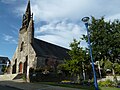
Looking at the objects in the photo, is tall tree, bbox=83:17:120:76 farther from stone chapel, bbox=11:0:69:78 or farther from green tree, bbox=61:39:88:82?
Answer: stone chapel, bbox=11:0:69:78

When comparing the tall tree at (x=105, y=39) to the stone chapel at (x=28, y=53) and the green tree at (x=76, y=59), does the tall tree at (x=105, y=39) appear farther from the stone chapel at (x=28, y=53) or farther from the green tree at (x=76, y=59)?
the stone chapel at (x=28, y=53)

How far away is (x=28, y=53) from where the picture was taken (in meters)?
39.4

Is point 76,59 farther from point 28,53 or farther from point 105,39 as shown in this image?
point 28,53

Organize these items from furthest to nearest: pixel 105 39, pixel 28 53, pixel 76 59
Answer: pixel 28 53, pixel 105 39, pixel 76 59

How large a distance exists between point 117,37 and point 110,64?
5.16 m

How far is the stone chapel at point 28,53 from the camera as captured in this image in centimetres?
3803

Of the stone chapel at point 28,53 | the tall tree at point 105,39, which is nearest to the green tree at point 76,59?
the tall tree at point 105,39

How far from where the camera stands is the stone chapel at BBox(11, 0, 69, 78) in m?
38.0

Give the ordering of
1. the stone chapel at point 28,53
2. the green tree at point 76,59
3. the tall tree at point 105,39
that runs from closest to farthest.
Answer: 1. the green tree at point 76,59
2. the tall tree at point 105,39
3. the stone chapel at point 28,53

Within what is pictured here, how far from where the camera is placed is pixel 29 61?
38.7 metres

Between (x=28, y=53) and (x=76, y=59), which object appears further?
(x=28, y=53)

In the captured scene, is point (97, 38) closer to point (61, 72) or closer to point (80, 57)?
point (80, 57)

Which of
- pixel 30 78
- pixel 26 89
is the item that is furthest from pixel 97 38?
pixel 26 89

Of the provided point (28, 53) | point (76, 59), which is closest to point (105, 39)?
point (76, 59)
